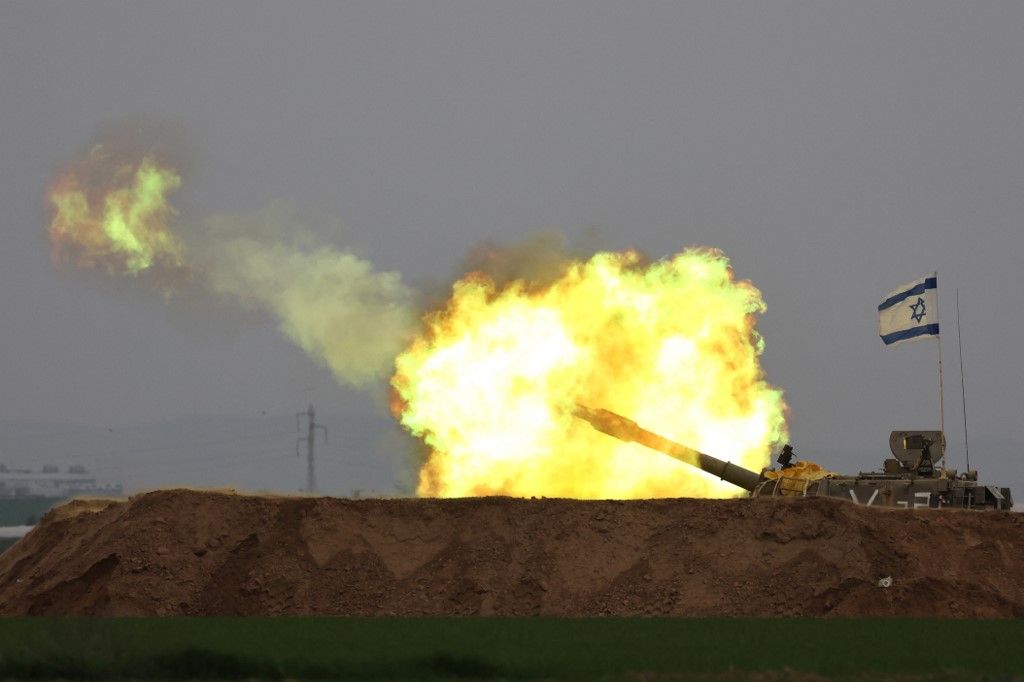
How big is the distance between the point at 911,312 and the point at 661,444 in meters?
8.77

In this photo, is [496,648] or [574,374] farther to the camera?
[574,374]

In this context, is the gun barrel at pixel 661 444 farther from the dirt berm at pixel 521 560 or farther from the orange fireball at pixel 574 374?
the dirt berm at pixel 521 560

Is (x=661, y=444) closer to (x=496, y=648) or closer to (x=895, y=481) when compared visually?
(x=895, y=481)

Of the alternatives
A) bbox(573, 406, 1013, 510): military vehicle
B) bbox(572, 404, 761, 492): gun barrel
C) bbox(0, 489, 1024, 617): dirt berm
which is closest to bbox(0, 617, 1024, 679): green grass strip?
bbox(0, 489, 1024, 617): dirt berm

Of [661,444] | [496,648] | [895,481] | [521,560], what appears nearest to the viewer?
[496,648]

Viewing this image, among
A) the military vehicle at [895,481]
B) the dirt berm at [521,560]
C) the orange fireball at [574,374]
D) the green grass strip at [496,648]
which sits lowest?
the green grass strip at [496,648]

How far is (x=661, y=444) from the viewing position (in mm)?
47344

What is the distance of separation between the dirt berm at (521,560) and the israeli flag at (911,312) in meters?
10.1

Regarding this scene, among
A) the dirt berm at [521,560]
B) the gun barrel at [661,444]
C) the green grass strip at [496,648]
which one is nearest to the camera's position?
the green grass strip at [496,648]

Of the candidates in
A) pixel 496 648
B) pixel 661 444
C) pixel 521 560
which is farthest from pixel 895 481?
pixel 496 648

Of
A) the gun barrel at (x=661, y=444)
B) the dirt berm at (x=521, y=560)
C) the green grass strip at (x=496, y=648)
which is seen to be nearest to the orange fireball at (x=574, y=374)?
the gun barrel at (x=661, y=444)

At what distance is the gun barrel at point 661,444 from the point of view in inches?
1832

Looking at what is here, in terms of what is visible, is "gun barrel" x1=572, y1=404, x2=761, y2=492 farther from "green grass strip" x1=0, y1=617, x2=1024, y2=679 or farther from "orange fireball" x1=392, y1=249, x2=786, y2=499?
"green grass strip" x1=0, y1=617, x2=1024, y2=679

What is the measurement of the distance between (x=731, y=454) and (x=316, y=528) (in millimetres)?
16049
